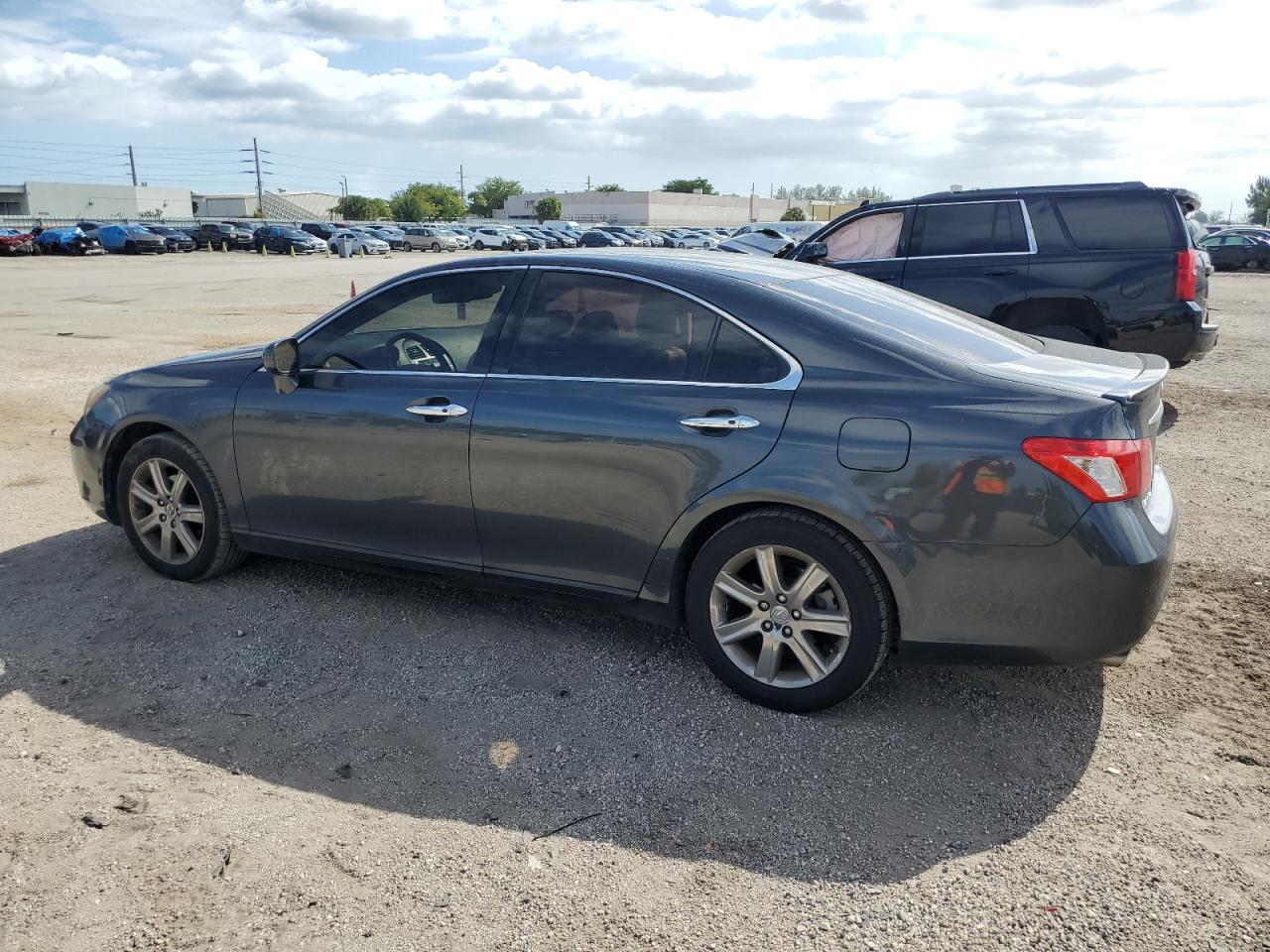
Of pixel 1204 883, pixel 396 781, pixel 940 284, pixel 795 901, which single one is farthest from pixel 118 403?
pixel 940 284

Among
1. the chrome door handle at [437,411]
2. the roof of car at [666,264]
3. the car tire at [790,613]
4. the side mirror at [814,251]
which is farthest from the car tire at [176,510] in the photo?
the side mirror at [814,251]

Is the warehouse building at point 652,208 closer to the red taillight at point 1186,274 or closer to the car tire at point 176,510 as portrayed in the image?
the red taillight at point 1186,274

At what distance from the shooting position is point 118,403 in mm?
5211

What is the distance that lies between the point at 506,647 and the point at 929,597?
184 centimetres

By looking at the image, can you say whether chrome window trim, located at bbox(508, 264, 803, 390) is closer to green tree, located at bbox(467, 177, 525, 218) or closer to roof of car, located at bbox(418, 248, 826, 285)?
roof of car, located at bbox(418, 248, 826, 285)

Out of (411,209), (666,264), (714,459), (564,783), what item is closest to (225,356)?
(666,264)

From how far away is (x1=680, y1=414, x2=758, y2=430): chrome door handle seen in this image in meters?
3.74

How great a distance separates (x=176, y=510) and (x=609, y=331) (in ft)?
8.08

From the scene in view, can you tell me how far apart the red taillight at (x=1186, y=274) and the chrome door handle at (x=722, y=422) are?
6.31 metres

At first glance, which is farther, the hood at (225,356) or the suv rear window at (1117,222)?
the suv rear window at (1117,222)

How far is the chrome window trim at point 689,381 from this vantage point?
3.75m

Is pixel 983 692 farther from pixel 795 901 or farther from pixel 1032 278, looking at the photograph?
pixel 1032 278

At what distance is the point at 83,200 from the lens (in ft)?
362

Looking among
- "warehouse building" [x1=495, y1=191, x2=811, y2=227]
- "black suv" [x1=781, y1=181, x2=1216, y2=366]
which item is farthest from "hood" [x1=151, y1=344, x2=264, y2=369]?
"warehouse building" [x1=495, y1=191, x2=811, y2=227]
